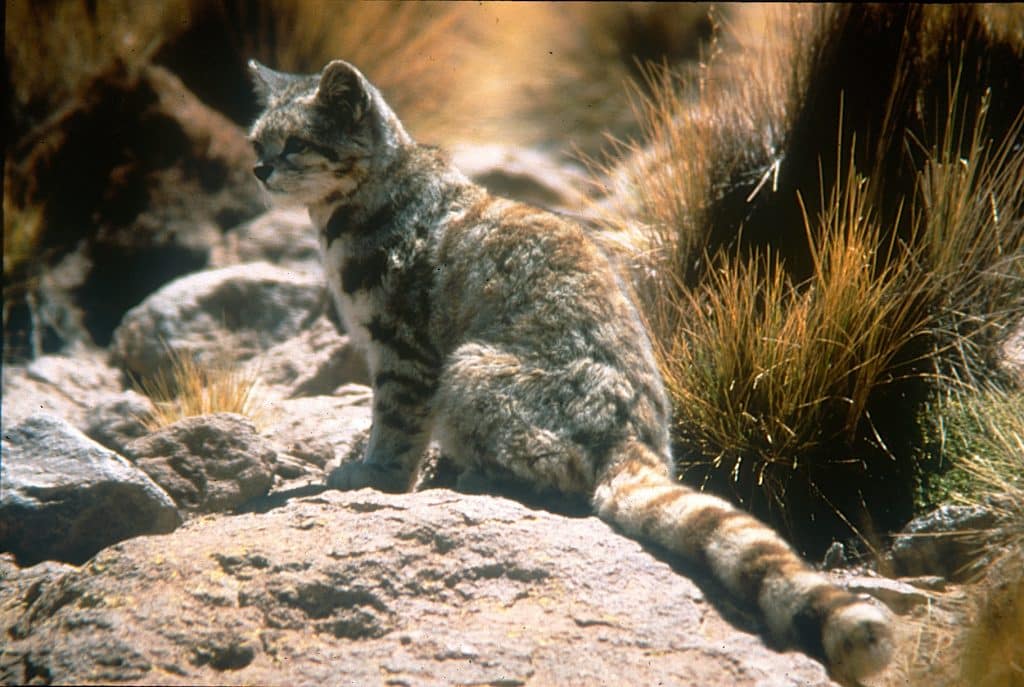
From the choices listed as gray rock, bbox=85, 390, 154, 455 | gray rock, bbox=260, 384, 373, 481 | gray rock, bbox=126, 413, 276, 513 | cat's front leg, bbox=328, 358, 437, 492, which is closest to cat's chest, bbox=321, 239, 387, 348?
cat's front leg, bbox=328, 358, 437, 492

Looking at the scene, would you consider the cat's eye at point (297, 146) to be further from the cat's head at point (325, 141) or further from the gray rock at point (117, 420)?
the gray rock at point (117, 420)

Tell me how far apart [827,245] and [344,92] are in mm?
2721

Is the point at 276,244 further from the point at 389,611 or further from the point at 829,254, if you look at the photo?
the point at 389,611

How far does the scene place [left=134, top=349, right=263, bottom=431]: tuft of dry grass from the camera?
634cm


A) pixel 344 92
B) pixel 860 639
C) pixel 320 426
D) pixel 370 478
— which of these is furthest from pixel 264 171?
pixel 860 639

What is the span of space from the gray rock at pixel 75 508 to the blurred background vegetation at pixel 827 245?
284 centimetres

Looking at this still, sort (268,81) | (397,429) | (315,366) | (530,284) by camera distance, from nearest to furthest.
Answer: (530,284) < (397,429) < (268,81) < (315,366)

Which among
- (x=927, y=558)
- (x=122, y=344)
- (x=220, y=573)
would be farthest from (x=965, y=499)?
(x=122, y=344)

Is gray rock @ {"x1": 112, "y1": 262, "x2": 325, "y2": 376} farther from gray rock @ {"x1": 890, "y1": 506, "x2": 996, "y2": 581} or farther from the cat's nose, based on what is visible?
gray rock @ {"x1": 890, "y1": 506, "x2": 996, "y2": 581}

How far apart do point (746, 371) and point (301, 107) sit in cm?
279

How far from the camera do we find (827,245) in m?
5.21

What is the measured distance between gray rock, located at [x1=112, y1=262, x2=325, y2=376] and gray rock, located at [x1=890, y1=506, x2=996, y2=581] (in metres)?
5.16

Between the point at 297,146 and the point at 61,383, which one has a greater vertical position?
the point at 297,146

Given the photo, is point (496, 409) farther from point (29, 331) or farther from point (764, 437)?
point (29, 331)
